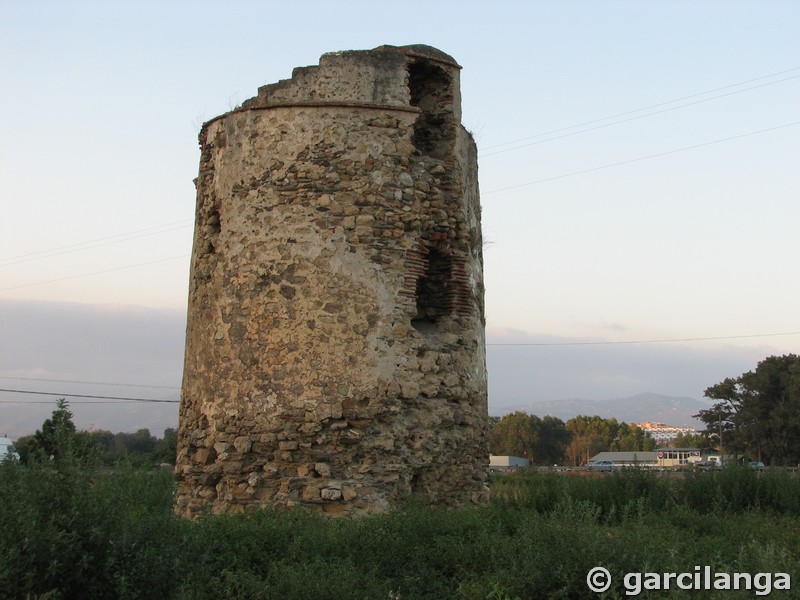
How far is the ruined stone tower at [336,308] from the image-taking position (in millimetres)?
9305

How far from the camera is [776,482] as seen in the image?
35.5 feet

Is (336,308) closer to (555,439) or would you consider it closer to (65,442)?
(65,442)

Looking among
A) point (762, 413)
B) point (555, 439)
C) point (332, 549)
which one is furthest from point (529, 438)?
point (332, 549)

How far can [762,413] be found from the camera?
138 ft

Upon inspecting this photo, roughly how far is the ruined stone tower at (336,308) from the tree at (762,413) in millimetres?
32349

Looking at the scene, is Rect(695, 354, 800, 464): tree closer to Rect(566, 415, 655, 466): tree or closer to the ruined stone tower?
Rect(566, 415, 655, 466): tree

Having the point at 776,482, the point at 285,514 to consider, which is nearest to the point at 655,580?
the point at 285,514

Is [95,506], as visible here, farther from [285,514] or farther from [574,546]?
[574,546]

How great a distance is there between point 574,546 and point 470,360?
12.2 ft

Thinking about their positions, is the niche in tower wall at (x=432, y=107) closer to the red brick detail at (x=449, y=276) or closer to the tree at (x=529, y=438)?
the red brick detail at (x=449, y=276)

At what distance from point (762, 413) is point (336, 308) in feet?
122

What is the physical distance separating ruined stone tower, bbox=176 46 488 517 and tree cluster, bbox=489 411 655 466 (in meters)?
49.9

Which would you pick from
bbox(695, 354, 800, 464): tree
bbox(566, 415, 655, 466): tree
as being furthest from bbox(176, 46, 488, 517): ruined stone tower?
bbox(566, 415, 655, 466): tree

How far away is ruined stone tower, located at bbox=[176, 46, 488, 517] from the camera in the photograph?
930 centimetres
